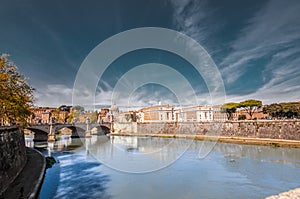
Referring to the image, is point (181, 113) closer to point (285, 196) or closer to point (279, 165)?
point (279, 165)

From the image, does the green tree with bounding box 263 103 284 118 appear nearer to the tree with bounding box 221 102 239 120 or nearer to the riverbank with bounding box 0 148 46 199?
the tree with bounding box 221 102 239 120

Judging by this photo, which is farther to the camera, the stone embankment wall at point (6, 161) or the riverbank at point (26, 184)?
the stone embankment wall at point (6, 161)

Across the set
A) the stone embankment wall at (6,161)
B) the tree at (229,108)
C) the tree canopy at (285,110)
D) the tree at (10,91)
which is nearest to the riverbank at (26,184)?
the stone embankment wall at (6,161)

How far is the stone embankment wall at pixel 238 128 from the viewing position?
27431mm

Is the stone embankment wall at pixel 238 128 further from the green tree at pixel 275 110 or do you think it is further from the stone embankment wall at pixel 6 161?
the stone embankment wall at pixel 6 161

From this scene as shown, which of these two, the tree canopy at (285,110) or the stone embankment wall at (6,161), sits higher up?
the tree canopy at (285,110)

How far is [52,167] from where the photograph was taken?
15961 mm

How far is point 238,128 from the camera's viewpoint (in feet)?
115

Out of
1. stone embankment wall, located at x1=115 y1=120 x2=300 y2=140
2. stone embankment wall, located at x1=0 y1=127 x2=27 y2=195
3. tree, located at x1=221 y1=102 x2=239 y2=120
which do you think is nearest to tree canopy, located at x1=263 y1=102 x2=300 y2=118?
tree, located at x1=221 y1=102 x2=239 y2=120

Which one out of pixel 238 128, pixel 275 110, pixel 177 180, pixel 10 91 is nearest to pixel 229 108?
pixel 275 110

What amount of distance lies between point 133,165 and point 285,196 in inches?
438

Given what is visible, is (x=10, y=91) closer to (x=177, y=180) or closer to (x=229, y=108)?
(x=177, y=180)

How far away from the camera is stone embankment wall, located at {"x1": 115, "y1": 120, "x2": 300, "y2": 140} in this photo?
27.4 metres

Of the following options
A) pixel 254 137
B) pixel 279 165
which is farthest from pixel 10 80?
pixel 254 137
